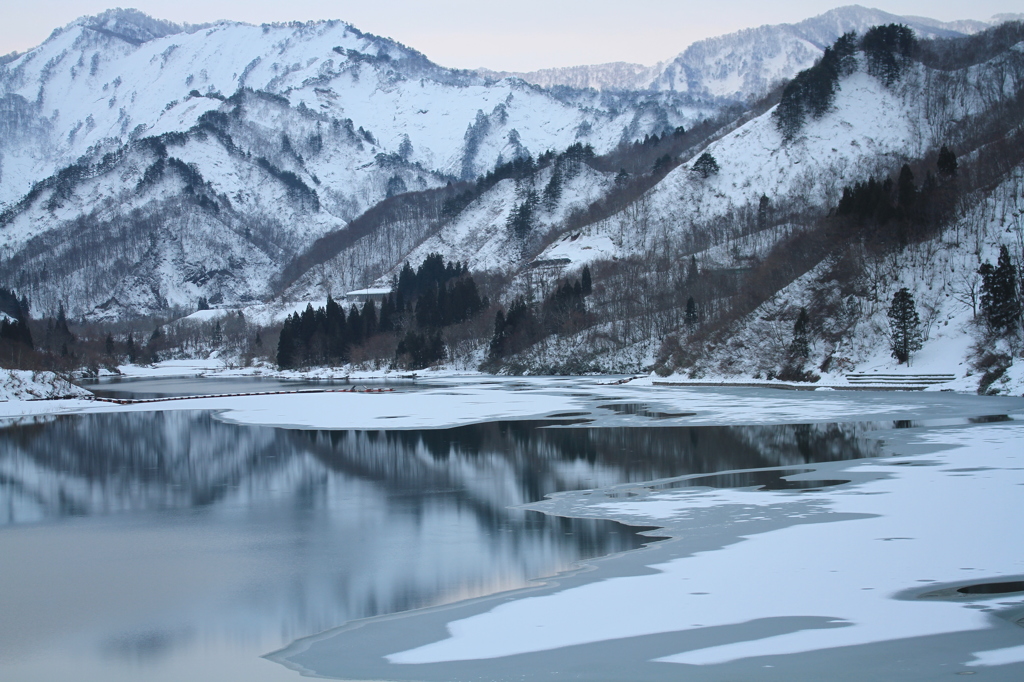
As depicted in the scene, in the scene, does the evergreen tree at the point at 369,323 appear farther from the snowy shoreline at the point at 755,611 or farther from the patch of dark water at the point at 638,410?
the snowy shoreline at the point at 755,611

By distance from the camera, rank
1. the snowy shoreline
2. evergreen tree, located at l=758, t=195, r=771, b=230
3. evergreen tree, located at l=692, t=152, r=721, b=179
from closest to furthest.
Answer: the snowy shoreline → evergreen tree, located at l=758, t=195, r=771, b=230 → evergreen tree, located at l=692, t=152, r=721, b=179

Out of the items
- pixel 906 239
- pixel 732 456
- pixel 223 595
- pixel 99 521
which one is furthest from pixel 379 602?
pixel 906 239

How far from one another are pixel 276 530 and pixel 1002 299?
55.0 m

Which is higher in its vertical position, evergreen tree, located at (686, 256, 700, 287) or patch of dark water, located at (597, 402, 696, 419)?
evergreen tree, located at (686, 256, 700, 287)

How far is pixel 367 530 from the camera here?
18328 mm

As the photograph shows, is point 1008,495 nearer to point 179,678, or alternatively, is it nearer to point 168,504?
point 179,678

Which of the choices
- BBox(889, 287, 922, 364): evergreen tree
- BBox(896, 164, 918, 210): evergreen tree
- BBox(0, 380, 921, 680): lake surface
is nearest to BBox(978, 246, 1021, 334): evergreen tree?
BBox(889, 287, 922, 364): evergreen tree

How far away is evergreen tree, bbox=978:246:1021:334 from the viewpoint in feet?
179

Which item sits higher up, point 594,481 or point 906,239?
point 906,239

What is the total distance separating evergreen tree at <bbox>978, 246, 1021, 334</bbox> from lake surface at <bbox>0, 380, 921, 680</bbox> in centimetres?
2714

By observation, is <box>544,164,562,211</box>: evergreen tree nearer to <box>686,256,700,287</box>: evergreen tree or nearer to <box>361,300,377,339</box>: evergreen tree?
<box>361,300,377,339</box>: evergreen tree

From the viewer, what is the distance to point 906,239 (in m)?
72.5

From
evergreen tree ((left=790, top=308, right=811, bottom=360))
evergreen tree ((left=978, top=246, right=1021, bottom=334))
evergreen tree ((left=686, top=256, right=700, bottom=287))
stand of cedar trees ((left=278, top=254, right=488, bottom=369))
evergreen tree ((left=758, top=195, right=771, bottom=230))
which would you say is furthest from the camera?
evergreen tree ((left=758, top=195, right=771, bottom=230))

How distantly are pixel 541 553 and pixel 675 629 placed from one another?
4.97 metres
